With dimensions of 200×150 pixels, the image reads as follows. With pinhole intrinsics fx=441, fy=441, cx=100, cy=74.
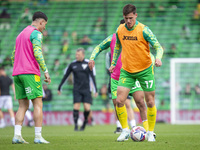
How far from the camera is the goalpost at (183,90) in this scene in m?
19.6

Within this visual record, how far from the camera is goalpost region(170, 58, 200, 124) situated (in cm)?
1961

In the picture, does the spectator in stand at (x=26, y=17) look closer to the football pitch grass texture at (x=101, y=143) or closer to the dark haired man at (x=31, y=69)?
the football pitch grass texture at (x=101, y=143)

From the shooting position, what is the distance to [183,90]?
20625mm

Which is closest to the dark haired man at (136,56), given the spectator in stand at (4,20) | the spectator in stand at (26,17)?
the spectator in stand at (26,17)

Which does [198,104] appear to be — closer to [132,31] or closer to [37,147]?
[132,31]

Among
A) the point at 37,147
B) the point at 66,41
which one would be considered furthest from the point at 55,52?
the point at 37,147

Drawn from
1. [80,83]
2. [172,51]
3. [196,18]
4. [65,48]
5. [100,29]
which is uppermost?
[196,18]

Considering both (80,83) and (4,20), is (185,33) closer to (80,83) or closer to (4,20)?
(4,20)

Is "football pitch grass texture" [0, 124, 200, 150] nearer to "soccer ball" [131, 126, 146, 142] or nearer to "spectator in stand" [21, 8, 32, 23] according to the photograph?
"soccer ball" [131, 126, 146, 142]

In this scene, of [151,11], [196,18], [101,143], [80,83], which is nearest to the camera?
[101,143]

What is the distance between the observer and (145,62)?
25.8 feet

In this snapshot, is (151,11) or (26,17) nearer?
(26,17)

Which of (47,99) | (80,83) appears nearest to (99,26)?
(47,99)

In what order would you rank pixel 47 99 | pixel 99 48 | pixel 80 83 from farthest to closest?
pixel 47 99 → pixel 80 83 → pixel 99 48
